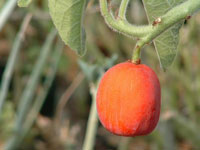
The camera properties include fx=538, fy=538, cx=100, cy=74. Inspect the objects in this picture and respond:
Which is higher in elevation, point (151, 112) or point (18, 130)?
point (151, 112)

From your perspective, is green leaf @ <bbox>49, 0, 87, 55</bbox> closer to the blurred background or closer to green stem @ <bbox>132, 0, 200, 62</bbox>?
green stem @ <bbox>132, 0, 200, 62</bbox>

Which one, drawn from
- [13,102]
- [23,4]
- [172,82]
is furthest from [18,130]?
[23,4]

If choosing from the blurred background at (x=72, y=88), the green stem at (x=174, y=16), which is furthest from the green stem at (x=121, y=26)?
the blurred background at (x=72, y=88)

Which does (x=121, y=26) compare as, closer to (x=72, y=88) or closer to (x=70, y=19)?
(x=70, y=19)

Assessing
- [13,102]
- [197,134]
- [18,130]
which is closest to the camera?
[18,130]

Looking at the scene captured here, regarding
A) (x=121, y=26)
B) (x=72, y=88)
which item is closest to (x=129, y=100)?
(x=121, y=26)

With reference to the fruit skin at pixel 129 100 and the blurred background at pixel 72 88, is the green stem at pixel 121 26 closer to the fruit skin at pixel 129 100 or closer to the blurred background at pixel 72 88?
the fruit skin at pixel 129 100

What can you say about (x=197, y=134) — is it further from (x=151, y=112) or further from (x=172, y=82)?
(x=151, y=112)
